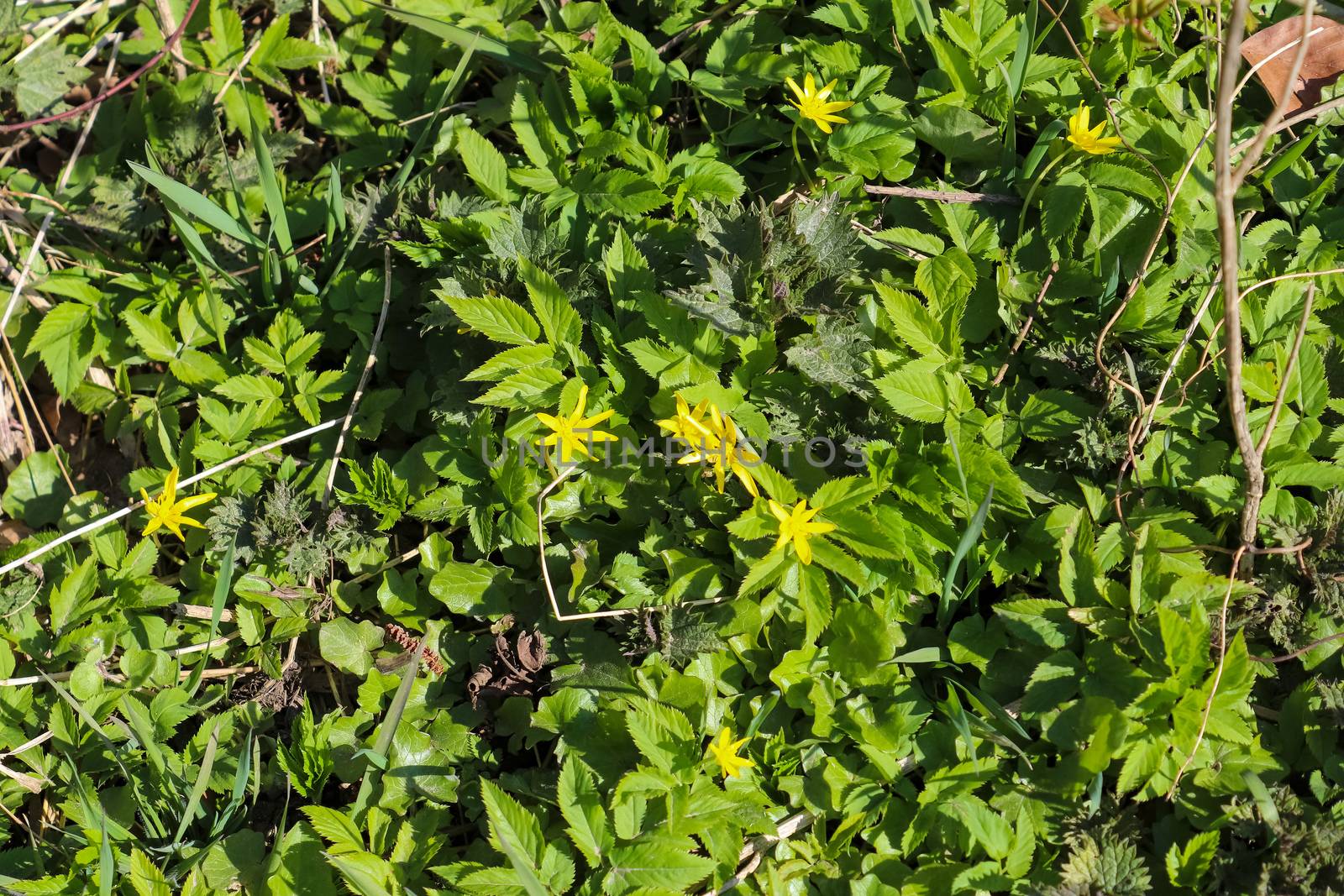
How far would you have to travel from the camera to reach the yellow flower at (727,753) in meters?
2.23

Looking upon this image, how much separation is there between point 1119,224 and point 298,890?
264 centimetres

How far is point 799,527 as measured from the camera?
7.24 feet

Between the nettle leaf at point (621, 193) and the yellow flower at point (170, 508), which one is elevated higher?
the nettle leaf at point (621, 193)

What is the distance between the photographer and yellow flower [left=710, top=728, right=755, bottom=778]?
7.30 feet

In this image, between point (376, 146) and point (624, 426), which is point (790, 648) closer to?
point (624, 426)

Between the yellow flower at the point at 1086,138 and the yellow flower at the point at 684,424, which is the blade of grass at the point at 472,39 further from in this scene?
the yellow flower at the point at 1086,138

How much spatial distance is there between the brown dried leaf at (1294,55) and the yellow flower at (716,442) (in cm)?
187

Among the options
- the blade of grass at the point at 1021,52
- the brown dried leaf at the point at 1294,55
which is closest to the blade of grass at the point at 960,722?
the blade of grass at the point at 1021,52

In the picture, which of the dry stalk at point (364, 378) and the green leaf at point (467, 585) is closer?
the green leaf at point (467, 585)

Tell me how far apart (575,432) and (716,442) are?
36 centimetres

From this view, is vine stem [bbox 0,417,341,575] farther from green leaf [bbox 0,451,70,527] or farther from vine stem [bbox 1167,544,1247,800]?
vine stem [bbox 1167,544,1247,800]

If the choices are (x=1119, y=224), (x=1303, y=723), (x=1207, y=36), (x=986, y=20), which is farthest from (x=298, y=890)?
(x=1207, y=36)

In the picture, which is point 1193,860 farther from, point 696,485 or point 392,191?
point 392,191

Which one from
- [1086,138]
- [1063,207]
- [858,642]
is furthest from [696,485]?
[1086,138]
